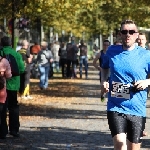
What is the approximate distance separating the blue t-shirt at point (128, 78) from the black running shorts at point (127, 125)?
0.06 metres

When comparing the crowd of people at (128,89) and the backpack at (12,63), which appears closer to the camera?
the crowd of people at (128,89)

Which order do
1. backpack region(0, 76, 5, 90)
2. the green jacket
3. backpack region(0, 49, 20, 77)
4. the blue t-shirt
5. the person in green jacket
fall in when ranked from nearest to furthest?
the blue t-shirt → backpack region(0, 76, 5, 90) → backpack region(0, 49, 20, 77) → the person in green jacket → the green jacket

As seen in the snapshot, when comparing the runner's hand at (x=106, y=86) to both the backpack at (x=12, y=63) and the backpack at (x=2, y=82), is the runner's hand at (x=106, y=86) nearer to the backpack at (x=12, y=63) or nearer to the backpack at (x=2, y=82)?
the backpack at (x=2, y=82)

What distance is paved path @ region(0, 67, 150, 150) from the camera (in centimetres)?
1066

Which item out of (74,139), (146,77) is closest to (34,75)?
(74,139)

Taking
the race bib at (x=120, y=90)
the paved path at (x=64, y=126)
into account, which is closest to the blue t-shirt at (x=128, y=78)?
the race bib at (x=120, y=90)

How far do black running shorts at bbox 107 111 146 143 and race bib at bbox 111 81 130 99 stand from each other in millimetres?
205

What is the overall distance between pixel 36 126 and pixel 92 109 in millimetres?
4162

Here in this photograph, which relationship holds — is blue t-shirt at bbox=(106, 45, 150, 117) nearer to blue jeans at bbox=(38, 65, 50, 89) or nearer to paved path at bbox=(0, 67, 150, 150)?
paved path at bbox=(0, 67, 150, 150)

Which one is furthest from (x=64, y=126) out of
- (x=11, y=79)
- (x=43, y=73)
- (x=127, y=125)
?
(x=43, y=73)

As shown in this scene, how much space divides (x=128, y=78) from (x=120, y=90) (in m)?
0.18

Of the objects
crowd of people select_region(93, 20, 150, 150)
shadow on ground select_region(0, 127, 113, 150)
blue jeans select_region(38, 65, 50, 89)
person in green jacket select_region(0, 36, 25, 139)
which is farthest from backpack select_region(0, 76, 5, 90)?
blue jeans select_region(38, 65, 50, 89)

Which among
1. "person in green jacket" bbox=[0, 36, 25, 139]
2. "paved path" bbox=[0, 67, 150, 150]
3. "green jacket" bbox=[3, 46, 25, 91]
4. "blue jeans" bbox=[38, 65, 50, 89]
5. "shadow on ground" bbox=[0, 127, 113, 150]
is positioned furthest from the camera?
"blue jeans" bbox=[38, 65, 50, 89]

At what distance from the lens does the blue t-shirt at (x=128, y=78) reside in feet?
22.4
